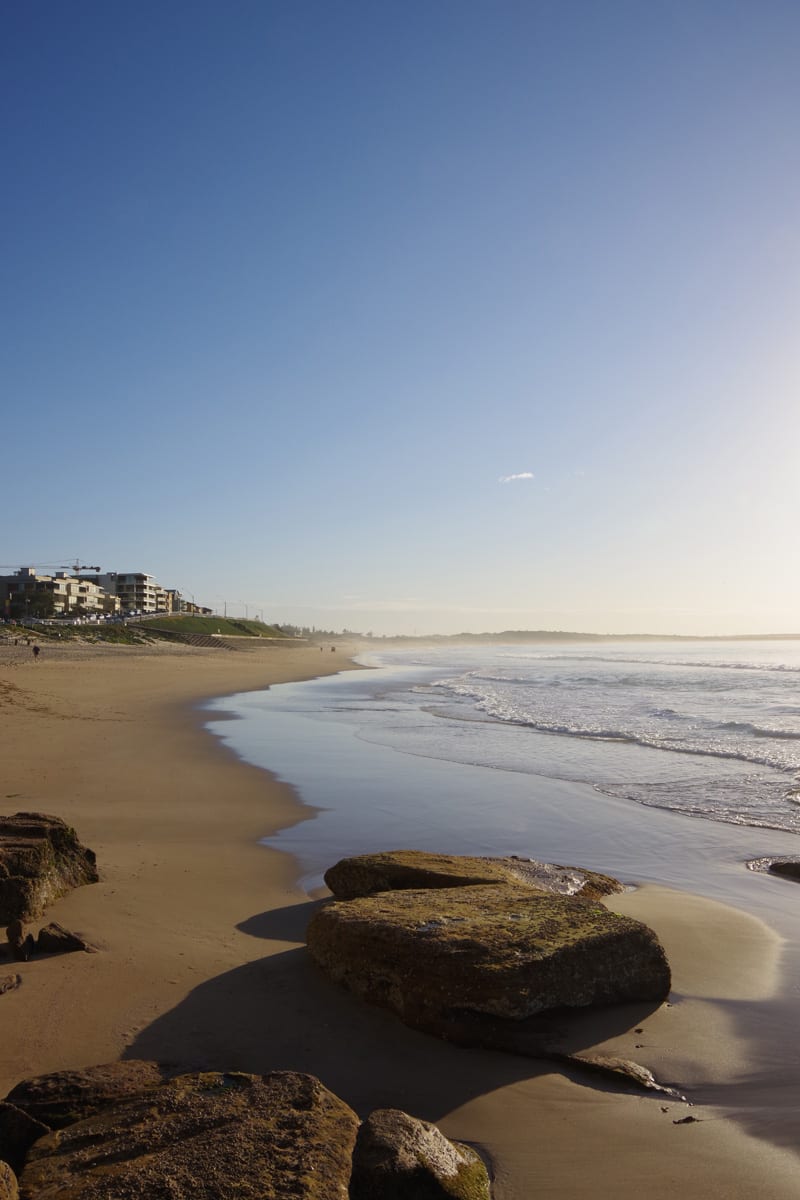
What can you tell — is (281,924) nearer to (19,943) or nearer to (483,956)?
(19,943)

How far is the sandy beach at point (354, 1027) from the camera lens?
3240 millimetres

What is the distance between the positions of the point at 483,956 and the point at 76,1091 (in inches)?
79.8

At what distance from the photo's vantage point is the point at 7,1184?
2.49 m

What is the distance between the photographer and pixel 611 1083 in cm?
381

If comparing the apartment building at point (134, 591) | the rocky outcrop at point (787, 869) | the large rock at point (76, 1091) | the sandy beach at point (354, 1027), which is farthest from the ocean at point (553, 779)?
the apartment building at point (134, 591)

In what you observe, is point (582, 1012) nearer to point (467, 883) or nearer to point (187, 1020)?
point (467, 883)

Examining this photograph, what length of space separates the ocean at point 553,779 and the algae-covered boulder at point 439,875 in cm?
101

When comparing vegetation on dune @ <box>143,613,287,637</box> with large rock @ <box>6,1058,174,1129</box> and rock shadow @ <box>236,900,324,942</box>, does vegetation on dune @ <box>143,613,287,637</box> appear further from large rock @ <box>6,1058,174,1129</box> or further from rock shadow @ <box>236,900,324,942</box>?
large rock @ <box>6,1058,174,1129</box>

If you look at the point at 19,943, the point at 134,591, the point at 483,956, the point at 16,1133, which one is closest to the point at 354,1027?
the point at 483,956

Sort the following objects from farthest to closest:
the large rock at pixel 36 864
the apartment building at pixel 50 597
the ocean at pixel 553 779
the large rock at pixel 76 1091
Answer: the apartment building at pixel 50 597 → the ocean at pixel 553 779 → the large rock at pixel 36 864 → the large rock at pixel 76 1091

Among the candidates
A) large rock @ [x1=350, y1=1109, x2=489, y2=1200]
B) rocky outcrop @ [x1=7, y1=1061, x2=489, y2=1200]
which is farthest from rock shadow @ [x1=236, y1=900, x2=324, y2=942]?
large rock @ [x1=350, y1=1109, x2=489, y2=1200]

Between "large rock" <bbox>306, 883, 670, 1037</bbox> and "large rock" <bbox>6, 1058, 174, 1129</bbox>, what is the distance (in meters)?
1.38

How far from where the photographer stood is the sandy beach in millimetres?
3240

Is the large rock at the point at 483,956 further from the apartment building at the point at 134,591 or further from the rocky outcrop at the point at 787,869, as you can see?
the apartment building at the point at 134,591
